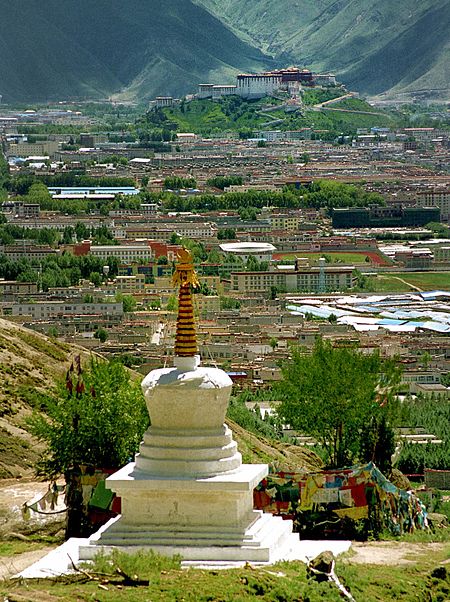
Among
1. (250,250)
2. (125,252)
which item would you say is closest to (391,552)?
(125,252)

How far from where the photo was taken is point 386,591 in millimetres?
16125

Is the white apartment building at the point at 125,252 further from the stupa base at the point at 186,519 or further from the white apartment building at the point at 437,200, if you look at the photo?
the stupa base at the point at 186,519

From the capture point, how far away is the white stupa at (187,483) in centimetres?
1719

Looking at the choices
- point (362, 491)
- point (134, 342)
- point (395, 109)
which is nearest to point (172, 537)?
point (362, 491)

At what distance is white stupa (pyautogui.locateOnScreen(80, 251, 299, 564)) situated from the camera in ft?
56.4

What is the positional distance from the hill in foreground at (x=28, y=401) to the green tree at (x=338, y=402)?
0.47 metres

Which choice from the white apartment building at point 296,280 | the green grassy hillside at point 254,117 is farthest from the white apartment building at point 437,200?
the green grassy hillside at point 254,117

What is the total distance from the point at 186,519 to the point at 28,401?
8478 mm

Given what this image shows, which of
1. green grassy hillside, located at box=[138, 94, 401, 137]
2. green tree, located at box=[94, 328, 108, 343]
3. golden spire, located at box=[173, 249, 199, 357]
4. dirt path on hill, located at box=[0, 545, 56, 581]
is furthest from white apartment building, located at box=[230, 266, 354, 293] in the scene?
green grassy hillside, located at box=[138, 94, 401, 137]

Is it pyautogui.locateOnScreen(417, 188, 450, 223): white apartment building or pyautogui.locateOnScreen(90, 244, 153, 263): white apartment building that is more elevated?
pyautogui.locateOnScreen(417, 188, 450, 223): white apartment building

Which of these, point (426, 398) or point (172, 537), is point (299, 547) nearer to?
point (172, 537)

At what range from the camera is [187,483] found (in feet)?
56.4

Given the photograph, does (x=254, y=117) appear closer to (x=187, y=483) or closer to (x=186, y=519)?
(x=186, y=519)

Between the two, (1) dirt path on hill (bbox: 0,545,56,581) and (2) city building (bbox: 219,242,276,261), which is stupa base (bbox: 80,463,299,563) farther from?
(2) city building (bbox: 219,242,276,261)
